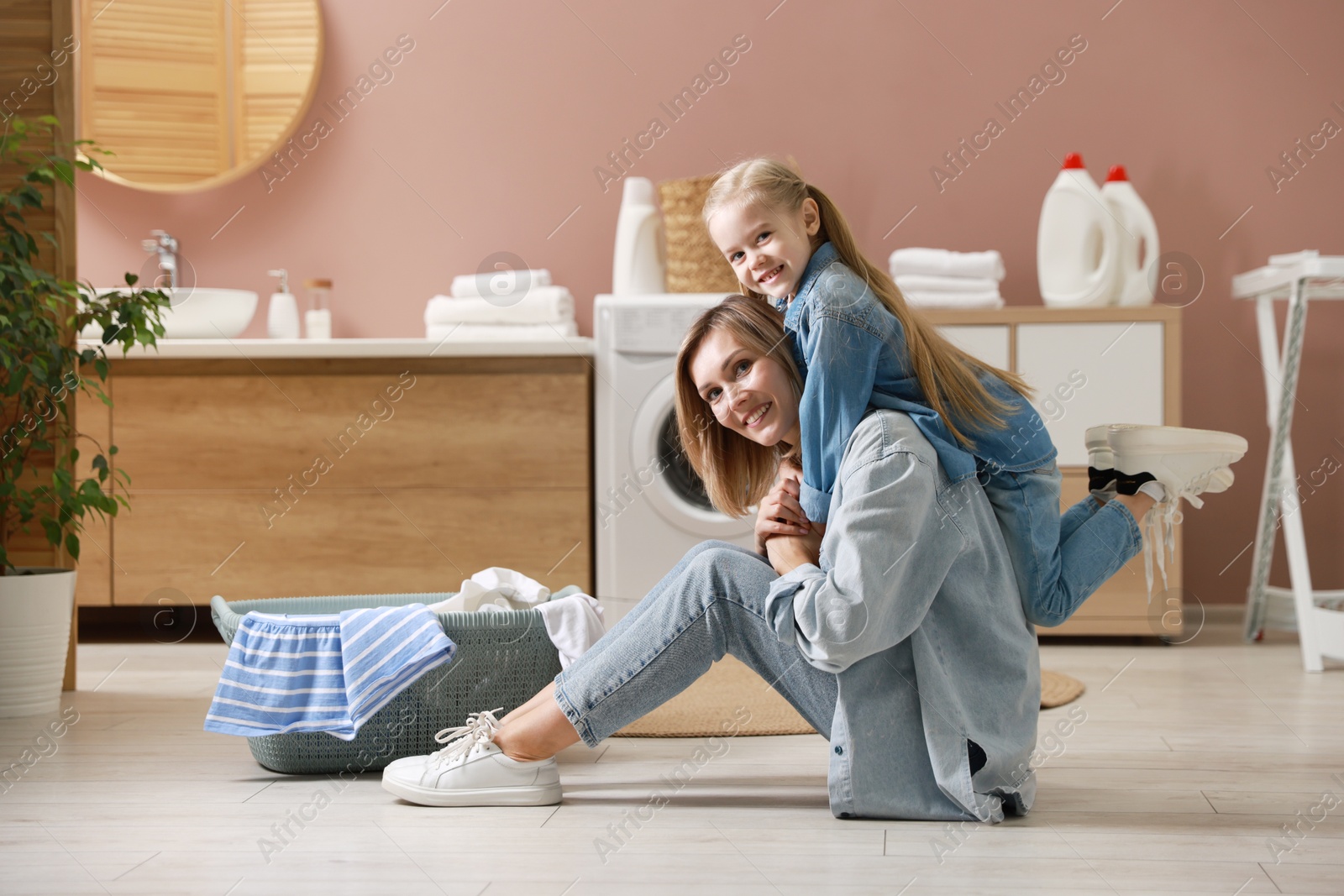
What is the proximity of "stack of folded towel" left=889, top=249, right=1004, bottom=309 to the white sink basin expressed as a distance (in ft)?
5.62

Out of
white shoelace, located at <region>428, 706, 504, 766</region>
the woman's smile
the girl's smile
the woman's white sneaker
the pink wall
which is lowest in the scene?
the woman's white sneaker

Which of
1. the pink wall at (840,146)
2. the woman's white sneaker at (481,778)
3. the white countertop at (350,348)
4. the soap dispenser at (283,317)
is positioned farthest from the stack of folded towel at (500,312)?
the woman's white sneaker at (481,778)

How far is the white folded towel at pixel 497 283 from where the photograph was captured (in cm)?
313

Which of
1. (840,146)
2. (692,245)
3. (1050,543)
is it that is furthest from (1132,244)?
(1050,543)

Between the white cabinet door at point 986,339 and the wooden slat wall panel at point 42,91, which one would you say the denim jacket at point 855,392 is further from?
the wooden slat wall panel at point 42,91

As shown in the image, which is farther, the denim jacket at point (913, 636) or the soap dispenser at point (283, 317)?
the soap dispenser at point (283, 317)

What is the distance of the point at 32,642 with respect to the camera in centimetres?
214

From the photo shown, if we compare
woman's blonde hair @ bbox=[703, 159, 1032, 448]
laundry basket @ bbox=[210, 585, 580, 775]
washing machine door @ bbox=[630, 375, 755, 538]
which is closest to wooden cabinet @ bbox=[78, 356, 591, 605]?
washing machine door @ bbox=[630, 375, 755, 538]

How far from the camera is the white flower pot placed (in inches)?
83.5

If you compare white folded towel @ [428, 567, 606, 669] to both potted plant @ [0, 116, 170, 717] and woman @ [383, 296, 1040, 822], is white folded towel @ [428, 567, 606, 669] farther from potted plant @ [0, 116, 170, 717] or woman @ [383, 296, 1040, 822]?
potted plant @ [0, 116, 170, 717]

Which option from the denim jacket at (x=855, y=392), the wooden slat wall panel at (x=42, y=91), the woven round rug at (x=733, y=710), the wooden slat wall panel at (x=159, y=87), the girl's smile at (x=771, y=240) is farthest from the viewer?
the wooden slat wall panel at (x=159, y=87)

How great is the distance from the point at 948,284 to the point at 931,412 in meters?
1.65

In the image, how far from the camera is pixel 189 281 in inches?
134

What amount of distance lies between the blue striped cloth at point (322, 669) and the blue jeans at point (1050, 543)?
0.77 meters
